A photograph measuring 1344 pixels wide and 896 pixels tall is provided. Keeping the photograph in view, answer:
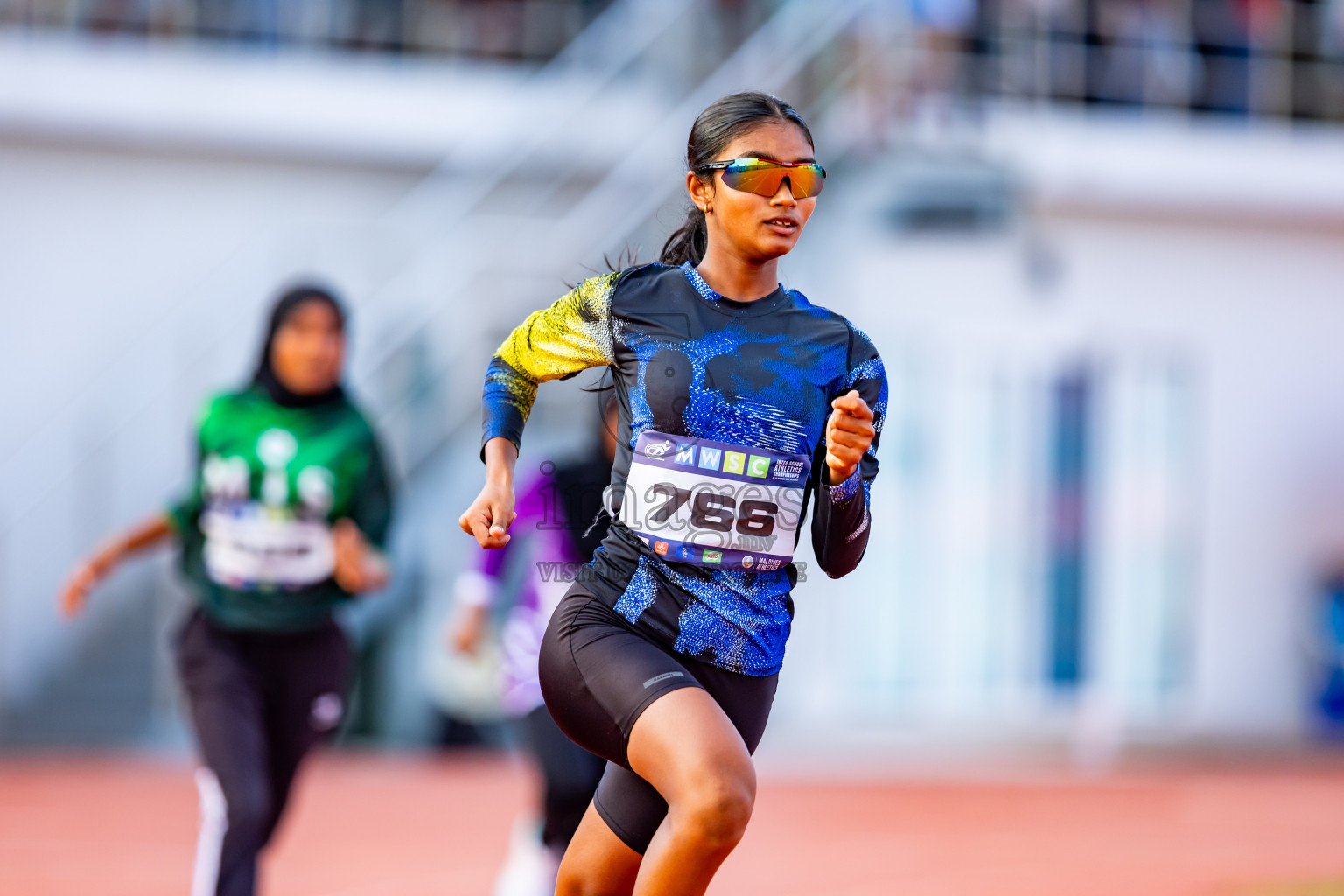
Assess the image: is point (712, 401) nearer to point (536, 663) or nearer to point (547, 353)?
point (547, 353)

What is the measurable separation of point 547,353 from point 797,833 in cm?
618

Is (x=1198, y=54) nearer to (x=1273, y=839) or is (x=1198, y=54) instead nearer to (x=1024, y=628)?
(x=1024, y=628)

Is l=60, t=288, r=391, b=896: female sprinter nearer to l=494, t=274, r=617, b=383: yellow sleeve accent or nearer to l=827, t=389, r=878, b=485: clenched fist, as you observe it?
l=494, t=274, r=617, b=383: yellow sleeve accent

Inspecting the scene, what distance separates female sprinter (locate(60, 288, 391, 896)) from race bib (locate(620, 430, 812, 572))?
207 centimetres

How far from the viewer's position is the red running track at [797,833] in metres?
7.58

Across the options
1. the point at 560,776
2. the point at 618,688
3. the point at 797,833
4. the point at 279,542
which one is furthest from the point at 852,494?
the point at 797,833

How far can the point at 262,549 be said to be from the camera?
5.23 metres

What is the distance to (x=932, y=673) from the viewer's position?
14398 millimetres

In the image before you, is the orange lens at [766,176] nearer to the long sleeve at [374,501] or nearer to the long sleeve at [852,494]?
the long sleeve at [852,494]

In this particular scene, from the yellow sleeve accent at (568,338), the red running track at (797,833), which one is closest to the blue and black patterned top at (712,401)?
the yellow sleeve accent at (568,338)

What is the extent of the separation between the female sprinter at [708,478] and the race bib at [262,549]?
197cm

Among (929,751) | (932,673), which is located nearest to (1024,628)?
(932,673)

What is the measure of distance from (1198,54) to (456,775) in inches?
380

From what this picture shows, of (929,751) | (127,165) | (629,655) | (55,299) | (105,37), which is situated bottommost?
(929,751)
